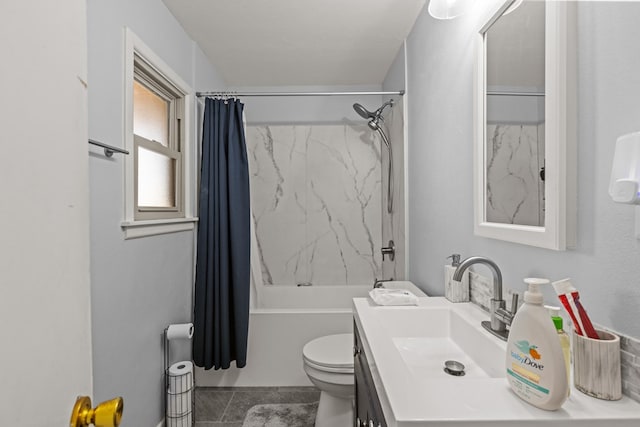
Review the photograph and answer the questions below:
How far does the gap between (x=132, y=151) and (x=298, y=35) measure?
1352 mm

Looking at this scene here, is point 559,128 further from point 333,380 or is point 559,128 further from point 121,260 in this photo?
point 121,260

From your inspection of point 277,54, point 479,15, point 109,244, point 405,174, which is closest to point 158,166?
point 109,244

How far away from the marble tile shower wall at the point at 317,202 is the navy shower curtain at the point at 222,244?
0.92 meters

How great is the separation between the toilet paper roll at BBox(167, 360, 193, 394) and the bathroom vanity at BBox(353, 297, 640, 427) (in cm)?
101

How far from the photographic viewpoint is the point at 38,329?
0.48 metres

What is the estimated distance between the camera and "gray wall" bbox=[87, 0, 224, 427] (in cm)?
142

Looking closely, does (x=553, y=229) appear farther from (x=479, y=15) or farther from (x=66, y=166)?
(x=66, y=166)

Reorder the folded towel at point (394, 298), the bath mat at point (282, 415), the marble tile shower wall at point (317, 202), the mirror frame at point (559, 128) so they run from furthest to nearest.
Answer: the marble tile shower wall at point (317, 202) < the bath mat at point (282, 415) < the folded towel at point (394, 298) < the mirror frame at point (559, 128)

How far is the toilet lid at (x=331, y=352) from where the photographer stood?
1878mm

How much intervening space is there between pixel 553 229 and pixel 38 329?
1053 mm

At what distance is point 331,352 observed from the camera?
79.4 inches

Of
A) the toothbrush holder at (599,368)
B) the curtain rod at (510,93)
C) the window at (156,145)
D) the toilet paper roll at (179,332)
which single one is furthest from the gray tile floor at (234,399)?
the curtain rod at (510,93)

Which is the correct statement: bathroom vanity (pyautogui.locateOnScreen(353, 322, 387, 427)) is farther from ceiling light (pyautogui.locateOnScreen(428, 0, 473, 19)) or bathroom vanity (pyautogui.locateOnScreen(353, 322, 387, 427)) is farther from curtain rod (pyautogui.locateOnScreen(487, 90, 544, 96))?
ceiling light (pyautogui.locateOnScreen(428, 0, 473, 19))

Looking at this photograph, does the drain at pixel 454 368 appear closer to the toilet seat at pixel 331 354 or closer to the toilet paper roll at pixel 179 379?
the toilet seat at pixel 331 354
